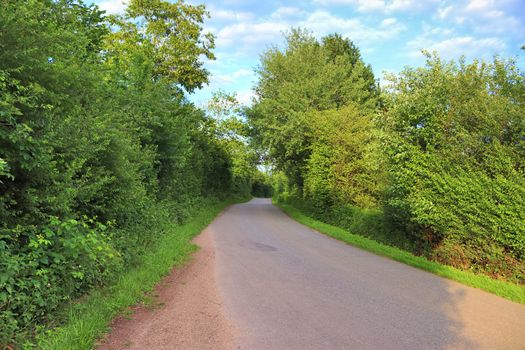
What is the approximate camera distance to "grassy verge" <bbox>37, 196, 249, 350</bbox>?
4340 mm

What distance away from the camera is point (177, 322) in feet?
17.9

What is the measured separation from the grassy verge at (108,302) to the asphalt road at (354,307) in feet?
4.34

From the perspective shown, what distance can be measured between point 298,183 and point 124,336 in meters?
27.8

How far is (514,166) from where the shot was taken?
9.82m

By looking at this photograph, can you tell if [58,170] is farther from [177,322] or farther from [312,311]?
[312,311]

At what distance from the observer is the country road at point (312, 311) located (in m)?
4.93

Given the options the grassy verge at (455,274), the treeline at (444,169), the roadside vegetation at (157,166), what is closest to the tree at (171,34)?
the roadside vegetation at (157,166)

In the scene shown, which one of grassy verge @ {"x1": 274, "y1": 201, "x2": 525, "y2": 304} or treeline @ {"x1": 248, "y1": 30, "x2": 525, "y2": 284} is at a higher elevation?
treeline @ {"x1": 248, "y1": 30, "x2": 525, "y2": 284}

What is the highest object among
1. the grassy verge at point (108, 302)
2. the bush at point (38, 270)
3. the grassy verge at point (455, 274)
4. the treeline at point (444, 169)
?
the treeline at point (444, 169)

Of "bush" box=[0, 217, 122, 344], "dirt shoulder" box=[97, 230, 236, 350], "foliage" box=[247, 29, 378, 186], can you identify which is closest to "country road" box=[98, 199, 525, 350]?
"dirt shoulder" box=[97, 230, 236, 350]

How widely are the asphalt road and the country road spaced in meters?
0.02

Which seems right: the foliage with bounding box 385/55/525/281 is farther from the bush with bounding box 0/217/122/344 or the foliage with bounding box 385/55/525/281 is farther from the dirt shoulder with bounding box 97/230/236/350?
the bush with bounding box 0/217/122/344

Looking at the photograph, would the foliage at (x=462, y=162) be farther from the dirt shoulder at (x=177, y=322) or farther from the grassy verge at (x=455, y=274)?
the dirt shoulder at (x=177, y=322)

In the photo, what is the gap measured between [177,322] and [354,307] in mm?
2920
